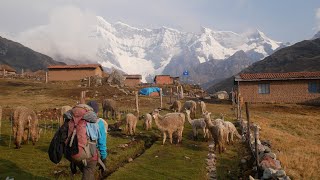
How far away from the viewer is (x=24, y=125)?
18969 mm

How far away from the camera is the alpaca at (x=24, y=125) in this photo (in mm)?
18422

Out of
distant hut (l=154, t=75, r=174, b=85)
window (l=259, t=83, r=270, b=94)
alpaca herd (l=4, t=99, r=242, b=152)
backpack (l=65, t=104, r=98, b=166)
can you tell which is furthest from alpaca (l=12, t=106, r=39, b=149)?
distant hut (l=154, t=75, r=174, b=85)

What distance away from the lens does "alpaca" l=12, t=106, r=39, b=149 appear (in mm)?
18422

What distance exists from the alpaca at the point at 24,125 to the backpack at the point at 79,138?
35.1ft

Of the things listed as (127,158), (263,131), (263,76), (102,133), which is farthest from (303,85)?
(102,133)

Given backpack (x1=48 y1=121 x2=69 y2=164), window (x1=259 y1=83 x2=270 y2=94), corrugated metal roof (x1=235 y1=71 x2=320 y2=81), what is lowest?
backpack (x1=48 y1=121 x2=69 y2=164)

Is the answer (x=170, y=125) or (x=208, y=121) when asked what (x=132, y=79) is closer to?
(x=170, y=125)

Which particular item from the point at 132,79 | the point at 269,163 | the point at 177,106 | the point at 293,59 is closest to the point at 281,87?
the point at 177,106

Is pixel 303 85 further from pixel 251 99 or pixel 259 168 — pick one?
pixel 259 168

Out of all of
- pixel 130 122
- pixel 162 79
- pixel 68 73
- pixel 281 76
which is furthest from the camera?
pixel 162 79

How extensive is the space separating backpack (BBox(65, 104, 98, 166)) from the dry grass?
28.0ft

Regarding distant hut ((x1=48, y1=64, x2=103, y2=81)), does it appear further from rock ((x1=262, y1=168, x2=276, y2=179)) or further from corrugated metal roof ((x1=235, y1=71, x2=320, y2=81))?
rock ((x1=262, y1=168, x2=276, y2=179))

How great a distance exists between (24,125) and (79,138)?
11.6 metres

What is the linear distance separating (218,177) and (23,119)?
34.9ft
